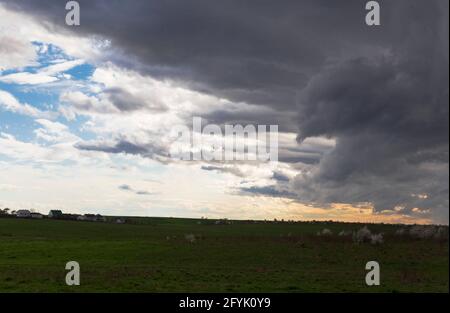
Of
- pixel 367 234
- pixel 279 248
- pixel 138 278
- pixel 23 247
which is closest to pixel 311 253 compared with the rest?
pixel 279 248

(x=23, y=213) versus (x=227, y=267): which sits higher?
(x=23, y=213)

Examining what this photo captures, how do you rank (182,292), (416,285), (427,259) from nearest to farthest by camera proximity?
(182,292)
(416,285)
(427,259)

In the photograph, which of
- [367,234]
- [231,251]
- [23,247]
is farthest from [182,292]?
[367,234]

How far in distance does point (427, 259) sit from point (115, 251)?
113ft

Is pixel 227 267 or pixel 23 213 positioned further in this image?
pixel 23 213

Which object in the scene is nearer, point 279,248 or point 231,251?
point 231,251

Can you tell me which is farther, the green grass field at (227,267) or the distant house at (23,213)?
the distant house at (23,213)

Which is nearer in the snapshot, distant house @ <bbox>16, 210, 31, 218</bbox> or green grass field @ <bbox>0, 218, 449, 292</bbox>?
green grass field @ <bbox>0, 218, 449, 292</bbox>

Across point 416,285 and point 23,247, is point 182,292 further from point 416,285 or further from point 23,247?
point 23,247

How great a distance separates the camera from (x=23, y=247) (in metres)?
58.9
